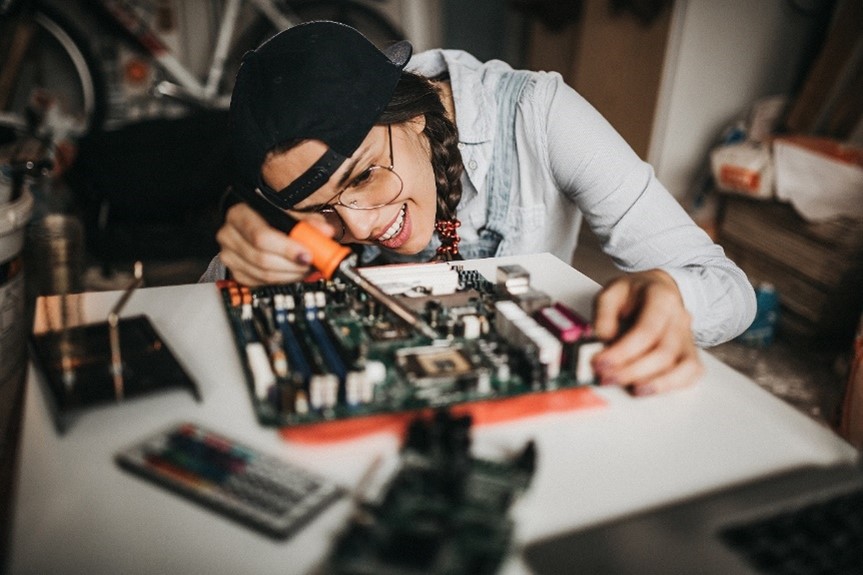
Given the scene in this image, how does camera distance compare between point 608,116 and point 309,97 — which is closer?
point 309,97

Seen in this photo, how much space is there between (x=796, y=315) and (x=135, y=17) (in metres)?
2.85

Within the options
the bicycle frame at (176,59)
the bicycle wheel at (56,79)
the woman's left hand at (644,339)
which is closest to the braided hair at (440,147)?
the woman's left hand at (644,339)

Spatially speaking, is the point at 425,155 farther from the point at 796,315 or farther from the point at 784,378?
the point at 796,315

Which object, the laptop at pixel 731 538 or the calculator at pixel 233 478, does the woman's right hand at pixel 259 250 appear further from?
the laptop at pixel 731 538

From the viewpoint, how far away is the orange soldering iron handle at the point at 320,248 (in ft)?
2.31

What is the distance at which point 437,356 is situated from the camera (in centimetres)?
62

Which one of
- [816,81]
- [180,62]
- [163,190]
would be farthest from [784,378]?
[180,62]

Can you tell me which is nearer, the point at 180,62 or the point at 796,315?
the point at 796,315

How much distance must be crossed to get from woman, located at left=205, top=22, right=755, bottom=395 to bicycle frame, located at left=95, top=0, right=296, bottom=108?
1854 millimetres

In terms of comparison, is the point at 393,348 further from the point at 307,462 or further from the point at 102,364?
the point at 102,364

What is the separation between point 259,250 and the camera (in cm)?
73

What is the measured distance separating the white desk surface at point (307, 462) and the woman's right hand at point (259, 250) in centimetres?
10

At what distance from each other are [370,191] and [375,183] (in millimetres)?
14

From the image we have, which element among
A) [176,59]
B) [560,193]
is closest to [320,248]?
[560,193]
